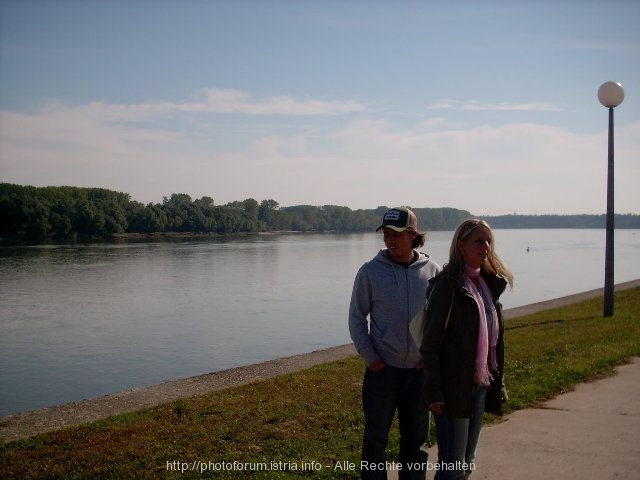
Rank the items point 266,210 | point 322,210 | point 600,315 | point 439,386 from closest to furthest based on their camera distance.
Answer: point 439,386
point 600,315
point 266,210
point 322,210

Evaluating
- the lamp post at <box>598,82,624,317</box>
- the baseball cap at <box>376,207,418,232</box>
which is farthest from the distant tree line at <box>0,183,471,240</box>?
the baseball cap at <box>376,207,418,232</box>

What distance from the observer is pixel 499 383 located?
3.88 meters

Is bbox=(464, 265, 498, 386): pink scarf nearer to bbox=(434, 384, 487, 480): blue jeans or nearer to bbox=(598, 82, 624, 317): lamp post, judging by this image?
bbox=(434, 384, 487, 480): blue jeans

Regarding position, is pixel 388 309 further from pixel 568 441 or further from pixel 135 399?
pixel 135 399

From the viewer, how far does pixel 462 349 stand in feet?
12.0

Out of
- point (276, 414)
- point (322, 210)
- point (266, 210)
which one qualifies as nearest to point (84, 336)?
point (276, 414)

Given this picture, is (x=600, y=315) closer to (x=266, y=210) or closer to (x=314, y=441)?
(x=314, y=441)

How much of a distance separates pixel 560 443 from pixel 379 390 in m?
2.10

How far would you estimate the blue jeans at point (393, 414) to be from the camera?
4.09 metres

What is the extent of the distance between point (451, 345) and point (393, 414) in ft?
2.45

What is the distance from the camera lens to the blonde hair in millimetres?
3740

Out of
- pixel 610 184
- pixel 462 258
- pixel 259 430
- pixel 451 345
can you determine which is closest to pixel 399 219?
pixel 462 258

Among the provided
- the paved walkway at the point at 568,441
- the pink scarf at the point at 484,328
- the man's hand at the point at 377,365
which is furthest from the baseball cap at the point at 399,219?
the paved walkway at the point at 568,441

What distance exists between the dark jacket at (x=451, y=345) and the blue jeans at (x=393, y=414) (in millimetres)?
434
